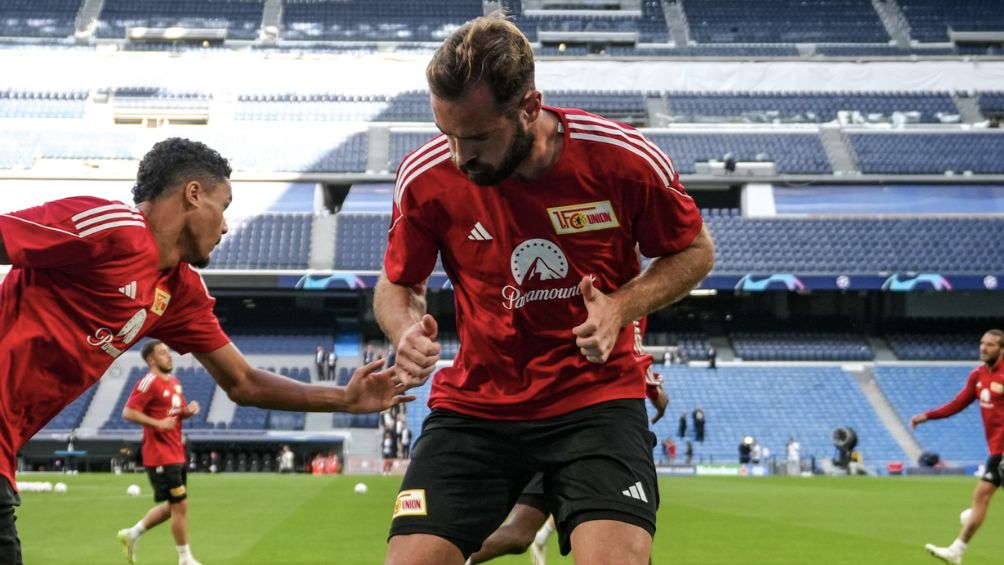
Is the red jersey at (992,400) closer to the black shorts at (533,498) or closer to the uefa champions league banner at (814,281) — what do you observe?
the black shorts at (533,498)

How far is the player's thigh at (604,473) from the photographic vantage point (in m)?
4.02

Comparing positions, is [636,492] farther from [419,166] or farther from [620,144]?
[419,166]

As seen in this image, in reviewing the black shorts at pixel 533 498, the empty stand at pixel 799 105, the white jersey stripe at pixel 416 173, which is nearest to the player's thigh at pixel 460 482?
the white jersey stripe at pixel 416 173

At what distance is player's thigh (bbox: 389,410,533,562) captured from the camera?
4.10 metres

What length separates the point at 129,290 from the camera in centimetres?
468

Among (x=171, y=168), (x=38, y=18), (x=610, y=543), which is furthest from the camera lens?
(x=38, y=18)

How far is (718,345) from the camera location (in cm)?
4297

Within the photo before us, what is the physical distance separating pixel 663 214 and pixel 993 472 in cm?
895

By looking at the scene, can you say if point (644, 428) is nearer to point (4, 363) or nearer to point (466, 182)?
point (466, 182)

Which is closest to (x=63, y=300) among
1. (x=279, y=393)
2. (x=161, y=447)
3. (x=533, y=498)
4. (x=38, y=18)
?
(x=279, y=393)

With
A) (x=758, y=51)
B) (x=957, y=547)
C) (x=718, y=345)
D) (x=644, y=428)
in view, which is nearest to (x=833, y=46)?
(x=758, y=51)

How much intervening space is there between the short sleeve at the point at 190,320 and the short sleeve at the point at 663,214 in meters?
2.06

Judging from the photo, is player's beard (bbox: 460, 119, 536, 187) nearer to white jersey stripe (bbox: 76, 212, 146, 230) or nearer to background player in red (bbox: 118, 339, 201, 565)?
white jersey stripe (bbox: 76, 212, 146, 230)

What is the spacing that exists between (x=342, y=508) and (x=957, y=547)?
10.4 meters
